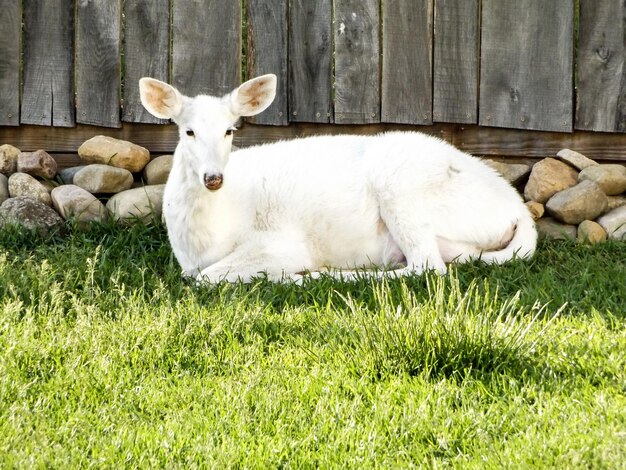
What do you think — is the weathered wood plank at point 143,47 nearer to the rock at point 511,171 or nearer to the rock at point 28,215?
A: the rock at point 28,215

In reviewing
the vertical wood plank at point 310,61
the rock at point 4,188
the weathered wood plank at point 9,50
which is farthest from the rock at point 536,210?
the weathered wood plank at point 9,50

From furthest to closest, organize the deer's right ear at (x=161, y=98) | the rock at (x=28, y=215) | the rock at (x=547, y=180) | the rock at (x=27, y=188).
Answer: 1. the rock at (x=547, y=180)
2. the rock at (x=27, y=188)
3. the rock at (x=28, y=215)
4. the deer's right ear at (x=161, y=98)

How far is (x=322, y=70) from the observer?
23.1 feet

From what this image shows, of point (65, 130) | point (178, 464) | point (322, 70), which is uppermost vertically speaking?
point (322, 70)

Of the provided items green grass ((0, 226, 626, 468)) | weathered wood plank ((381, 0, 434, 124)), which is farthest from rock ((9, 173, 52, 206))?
weathered wood plank ((381, 0, 434, 124))

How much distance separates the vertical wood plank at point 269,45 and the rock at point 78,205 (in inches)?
55.0

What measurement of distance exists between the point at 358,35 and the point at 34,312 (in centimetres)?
363

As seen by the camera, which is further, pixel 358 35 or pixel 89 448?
pixel 358 35

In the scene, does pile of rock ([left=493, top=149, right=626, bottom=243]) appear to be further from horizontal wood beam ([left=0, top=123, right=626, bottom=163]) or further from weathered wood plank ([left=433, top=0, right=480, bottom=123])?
weathered wood plank ([left=433, top=0, right=480, bottom=123])

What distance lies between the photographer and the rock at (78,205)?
6.47 m

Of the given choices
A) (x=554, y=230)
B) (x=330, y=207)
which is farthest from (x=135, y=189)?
(x=554, y=230)

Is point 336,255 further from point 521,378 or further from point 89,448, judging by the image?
point 89,448

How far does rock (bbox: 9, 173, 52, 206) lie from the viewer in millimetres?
6570

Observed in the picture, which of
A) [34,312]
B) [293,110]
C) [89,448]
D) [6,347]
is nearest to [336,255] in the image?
[293,110]
